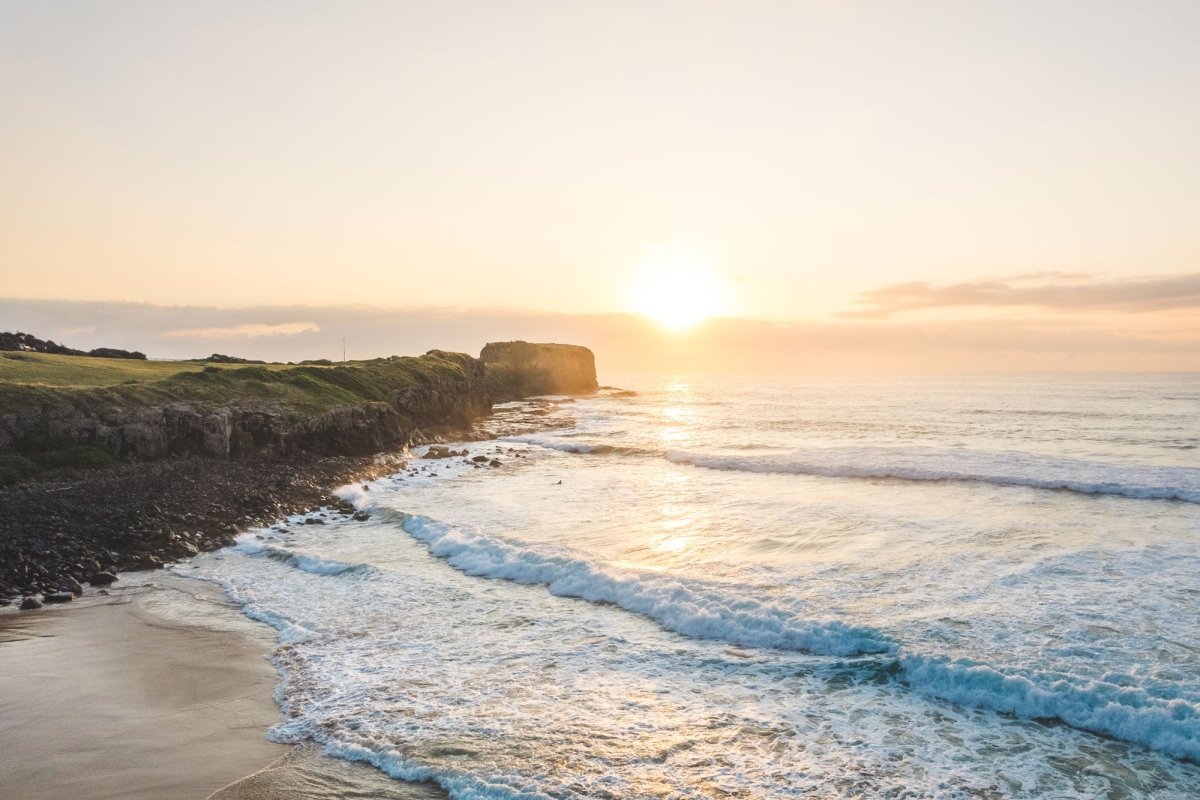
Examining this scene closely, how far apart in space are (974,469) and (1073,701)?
24467 millimetres

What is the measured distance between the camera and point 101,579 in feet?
51.2

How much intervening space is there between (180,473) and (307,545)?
7.65 metres

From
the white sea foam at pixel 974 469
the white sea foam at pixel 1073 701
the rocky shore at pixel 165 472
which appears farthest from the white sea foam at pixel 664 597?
the white sea foam at pixel 974 469

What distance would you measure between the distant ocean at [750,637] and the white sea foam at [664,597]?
0.21ft

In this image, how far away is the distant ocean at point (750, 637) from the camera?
325 inches

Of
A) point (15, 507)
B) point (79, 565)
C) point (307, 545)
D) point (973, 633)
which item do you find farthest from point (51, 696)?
point (973, 633)

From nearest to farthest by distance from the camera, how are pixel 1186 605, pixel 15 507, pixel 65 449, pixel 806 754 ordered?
1. pixel 806 754
2. pixel 1186 605
3. pixel 15 507
4. pixel 65 449

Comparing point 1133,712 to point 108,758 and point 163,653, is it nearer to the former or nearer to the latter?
point 108,758

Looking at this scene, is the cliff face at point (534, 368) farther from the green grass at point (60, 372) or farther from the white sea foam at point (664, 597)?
the white sea foam at point (664, 597)

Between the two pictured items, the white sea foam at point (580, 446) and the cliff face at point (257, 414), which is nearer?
the cliff face at point (257, 414)

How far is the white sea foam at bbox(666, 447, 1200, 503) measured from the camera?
1052 inches

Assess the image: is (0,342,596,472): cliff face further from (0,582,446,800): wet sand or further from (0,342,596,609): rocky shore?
(0,582,446,800): wet sand

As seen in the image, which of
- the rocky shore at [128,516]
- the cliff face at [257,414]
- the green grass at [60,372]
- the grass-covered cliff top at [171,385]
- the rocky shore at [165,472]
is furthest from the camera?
the green grass at [60,372]

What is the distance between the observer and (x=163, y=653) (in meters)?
11.7
